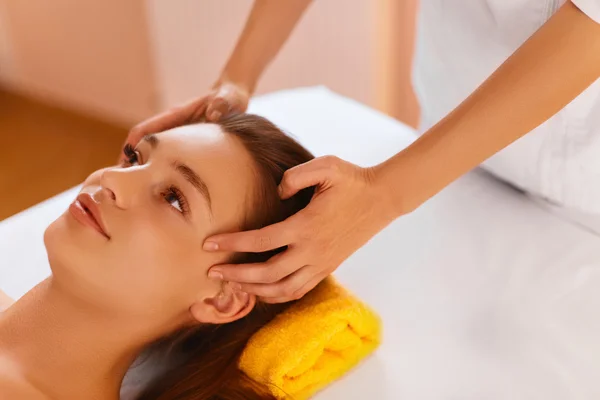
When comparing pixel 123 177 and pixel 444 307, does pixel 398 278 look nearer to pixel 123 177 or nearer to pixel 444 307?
pixel 444 307

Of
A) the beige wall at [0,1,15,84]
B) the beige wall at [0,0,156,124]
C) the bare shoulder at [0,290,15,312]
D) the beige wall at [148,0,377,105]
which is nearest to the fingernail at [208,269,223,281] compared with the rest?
the bare shoulder at [0,290,15,312]

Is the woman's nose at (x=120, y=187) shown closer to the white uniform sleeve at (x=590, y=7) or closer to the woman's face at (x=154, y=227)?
the woman's face at (x=154, y=227)

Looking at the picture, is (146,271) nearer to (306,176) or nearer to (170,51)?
(306,176)

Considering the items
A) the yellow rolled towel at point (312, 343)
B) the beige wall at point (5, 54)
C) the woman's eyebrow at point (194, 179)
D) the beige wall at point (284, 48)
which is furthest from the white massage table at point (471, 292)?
the beige wall at point (5, 54)

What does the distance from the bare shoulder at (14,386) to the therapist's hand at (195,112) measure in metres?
0.42

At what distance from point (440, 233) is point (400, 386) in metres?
0.40

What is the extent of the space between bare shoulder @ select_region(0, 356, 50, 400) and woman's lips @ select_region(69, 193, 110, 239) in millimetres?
237

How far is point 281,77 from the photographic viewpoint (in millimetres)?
2555

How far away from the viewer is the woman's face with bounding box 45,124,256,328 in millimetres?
1035

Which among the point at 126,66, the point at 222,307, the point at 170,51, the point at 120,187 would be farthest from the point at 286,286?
the point at 126,66

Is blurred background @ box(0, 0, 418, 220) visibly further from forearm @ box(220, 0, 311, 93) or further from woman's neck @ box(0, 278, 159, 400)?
woman's neck @ box(0, 278, 159, 400)

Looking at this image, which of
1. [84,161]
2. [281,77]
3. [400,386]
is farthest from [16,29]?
[400,386]

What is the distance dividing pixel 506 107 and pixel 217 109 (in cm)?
53

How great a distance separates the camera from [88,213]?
1056 millimetres
